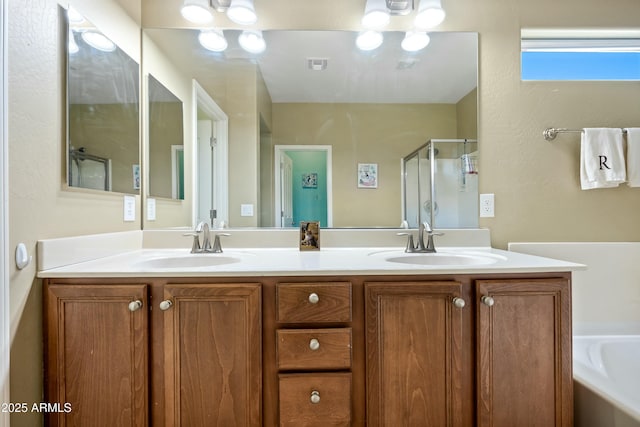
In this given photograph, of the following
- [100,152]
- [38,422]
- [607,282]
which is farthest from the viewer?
[607,282]

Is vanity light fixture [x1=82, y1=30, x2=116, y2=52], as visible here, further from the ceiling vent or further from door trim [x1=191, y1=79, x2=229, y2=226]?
the ceiling vent

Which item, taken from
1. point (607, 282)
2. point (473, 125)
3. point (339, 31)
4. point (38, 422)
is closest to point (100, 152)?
point (38, 422)

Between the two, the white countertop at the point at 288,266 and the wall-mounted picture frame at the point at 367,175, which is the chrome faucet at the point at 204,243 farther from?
the wall-mounted picture frame at the point at 367,175

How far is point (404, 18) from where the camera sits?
164 centimetres

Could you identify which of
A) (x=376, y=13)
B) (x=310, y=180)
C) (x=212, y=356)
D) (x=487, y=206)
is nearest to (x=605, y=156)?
(x=487, y=206)

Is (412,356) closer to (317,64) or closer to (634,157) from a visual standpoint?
(317,64)

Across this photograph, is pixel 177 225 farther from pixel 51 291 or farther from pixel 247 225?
pixel 51 291

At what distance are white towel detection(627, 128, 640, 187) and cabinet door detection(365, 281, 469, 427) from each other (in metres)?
1.38

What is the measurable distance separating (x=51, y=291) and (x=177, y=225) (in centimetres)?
71

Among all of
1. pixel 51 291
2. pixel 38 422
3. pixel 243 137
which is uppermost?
pixel 243 137

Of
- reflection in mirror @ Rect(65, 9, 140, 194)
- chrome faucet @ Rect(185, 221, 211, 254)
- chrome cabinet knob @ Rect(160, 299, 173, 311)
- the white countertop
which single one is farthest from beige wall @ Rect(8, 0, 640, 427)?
chrome cabinet knob @ Rect(160, 299, 173, 311)

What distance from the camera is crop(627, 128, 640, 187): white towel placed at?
5.05 feet

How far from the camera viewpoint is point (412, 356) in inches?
40.6

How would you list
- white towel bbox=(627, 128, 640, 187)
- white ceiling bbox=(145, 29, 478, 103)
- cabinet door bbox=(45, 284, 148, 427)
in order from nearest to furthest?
cabinet door bbox=(45, 284, 148, 427)
white towel bbox=(627, 128, 640, 187)
white ceiling bbox=(145, 29, 478, 103)
